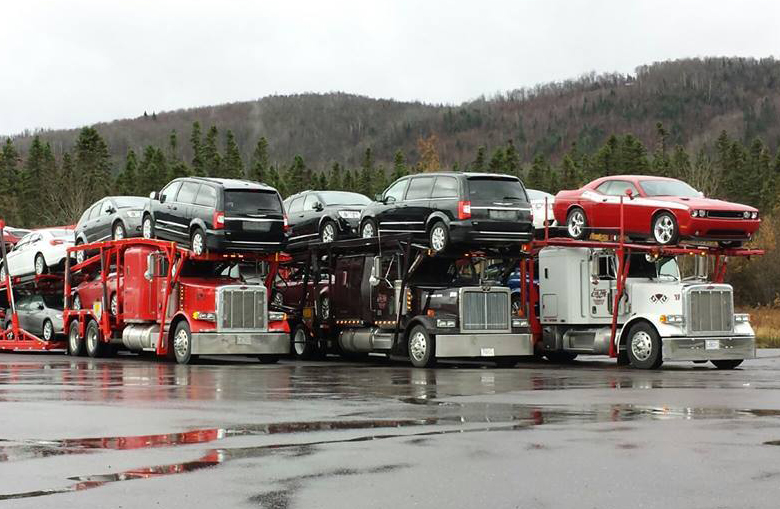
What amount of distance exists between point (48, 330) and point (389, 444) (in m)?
26.1

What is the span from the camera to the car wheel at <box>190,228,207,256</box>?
26094mm

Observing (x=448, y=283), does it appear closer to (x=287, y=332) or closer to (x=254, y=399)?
(x=287, y=332)

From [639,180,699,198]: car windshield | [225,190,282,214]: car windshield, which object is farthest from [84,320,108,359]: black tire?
[639,180,699,198]: car windshield

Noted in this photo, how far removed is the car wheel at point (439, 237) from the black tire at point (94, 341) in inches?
382

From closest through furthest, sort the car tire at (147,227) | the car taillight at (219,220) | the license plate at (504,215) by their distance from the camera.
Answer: the license plate at (504,215) < the car taillight at (219,220) < the car tire at (147,227)

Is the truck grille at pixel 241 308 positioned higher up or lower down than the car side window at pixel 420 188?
lower down

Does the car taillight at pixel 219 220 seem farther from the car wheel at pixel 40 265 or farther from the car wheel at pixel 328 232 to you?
the car wheel at pixel 40 265

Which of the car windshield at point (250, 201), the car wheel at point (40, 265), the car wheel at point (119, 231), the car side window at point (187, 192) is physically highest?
the car side window at point (187, 192)

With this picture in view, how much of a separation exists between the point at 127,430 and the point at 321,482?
3.77 metres

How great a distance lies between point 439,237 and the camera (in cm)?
2483

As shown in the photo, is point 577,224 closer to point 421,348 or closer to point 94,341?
point 421,348

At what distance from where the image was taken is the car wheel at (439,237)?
24594mm

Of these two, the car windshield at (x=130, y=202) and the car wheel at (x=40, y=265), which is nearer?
the car windshield at (x=130, y=202)

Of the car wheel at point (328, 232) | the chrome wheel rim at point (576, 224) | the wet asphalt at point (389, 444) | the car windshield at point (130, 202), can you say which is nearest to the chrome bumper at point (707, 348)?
the chrome wheel rim at point (576, 224)
